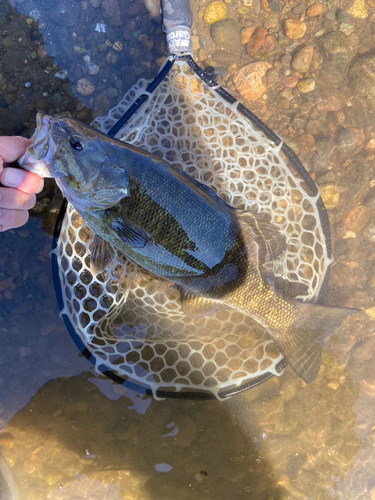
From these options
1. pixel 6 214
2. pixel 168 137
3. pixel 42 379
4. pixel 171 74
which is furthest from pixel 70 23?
pixel 42 379

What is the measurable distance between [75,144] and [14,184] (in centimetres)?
68

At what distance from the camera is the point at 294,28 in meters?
4.70

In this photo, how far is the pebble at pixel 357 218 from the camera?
187 inches

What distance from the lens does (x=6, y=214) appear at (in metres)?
3.25

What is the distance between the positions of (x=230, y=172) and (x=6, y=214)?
2.34m

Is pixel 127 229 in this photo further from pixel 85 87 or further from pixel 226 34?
pixel 226 34

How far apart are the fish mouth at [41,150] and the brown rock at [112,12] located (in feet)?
8.45

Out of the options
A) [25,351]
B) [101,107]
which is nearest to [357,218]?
[101,107]

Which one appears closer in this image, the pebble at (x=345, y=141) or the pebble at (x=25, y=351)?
the pebble at (x=25, y=351)

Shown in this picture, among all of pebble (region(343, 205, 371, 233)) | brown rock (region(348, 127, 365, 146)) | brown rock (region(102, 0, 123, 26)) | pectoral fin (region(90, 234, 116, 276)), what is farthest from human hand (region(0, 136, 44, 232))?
brown rock (region(348, 127, 365, 146))

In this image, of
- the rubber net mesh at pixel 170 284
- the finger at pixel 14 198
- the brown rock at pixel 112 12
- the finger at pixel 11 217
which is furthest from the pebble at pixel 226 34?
the finger at pixel 11 217

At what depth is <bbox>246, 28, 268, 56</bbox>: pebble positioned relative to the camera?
15.5 ft

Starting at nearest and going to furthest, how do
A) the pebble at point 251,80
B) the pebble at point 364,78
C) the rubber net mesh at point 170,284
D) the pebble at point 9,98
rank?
1. the rubber net mesh at point 170,284
2. the pebble at point 9,98
3. the pebble at point 251,80
4. the pebble at point 364,78

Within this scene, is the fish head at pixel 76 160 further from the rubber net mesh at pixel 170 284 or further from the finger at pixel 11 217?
the rubber net mesh at pixel 170 284
